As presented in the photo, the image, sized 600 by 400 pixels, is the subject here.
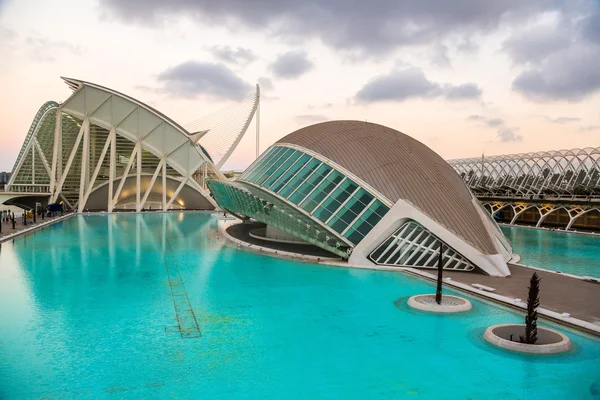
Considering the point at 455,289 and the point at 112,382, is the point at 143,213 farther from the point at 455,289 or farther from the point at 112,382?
the point at 112,382

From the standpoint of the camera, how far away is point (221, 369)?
32.6ft

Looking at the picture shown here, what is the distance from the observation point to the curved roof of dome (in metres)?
21.9

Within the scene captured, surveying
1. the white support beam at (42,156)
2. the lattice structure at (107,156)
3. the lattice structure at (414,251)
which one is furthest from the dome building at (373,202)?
the white support beam at (42,156)

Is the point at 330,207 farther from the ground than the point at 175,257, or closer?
farther from the ground

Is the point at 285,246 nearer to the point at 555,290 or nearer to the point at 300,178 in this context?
the point at 300,178

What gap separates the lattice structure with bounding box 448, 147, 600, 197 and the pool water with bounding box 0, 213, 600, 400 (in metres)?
37.6

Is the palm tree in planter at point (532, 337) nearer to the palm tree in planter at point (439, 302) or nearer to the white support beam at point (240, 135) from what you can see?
the palm tree in planter at point (439, 302)

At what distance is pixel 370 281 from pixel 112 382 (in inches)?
452

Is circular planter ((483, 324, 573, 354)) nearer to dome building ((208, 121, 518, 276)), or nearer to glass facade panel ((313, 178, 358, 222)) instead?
dome building ((208, 121, 518, 276))

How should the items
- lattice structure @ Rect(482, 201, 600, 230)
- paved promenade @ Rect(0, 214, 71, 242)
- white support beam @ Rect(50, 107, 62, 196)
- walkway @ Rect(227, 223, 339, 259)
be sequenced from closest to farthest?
walkway @ Rect(227, 223, 339, 259), paved promenade @ Rect(0, 214, 71, 242), lattice structure @ Rect(482, 201, 600, 230), white support beam @ Rect(50, 107, 62, 196)

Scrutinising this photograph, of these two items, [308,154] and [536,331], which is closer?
[536,331]

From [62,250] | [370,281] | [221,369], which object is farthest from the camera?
[62,250]

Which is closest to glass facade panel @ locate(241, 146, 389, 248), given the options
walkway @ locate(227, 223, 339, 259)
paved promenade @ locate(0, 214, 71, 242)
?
walkway @ locate(227, 223, 339, 259)

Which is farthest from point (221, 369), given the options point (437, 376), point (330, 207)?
point (330, 207)
